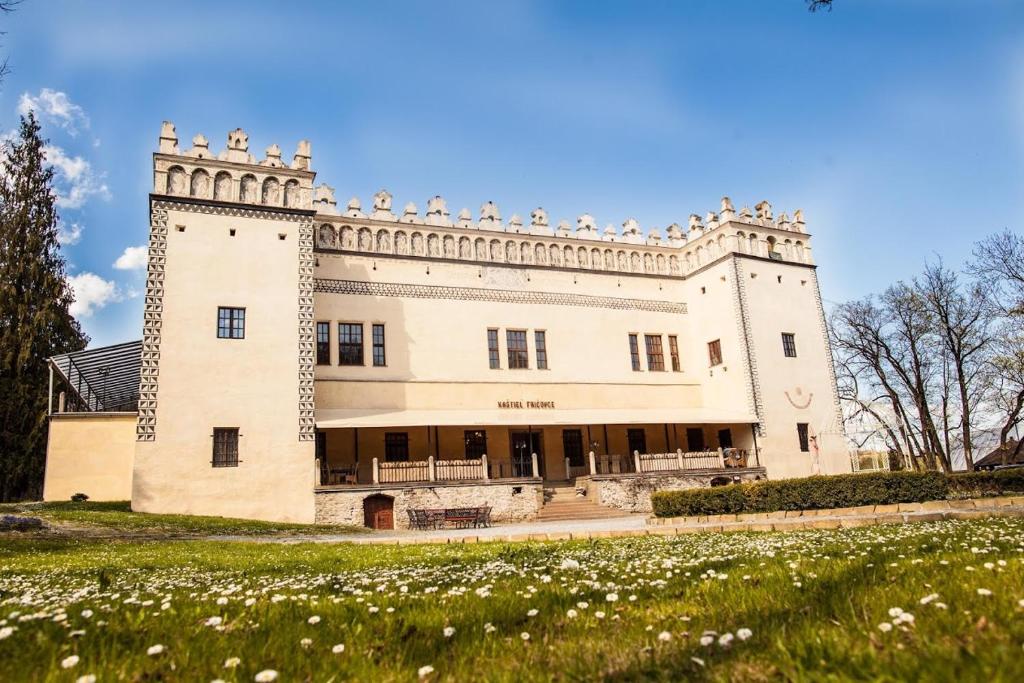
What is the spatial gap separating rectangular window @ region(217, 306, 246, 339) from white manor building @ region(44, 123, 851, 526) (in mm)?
70

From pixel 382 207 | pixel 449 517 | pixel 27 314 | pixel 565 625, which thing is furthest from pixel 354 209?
pixel 565 625

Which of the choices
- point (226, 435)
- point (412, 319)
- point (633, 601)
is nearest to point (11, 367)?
point (226, 435)

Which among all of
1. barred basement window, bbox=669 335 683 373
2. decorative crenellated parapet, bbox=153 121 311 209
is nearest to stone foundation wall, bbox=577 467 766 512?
barred basement window, bbox=669 335 683 373

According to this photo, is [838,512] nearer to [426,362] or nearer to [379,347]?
[426,362]

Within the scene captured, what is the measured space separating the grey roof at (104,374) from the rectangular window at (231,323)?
451cm

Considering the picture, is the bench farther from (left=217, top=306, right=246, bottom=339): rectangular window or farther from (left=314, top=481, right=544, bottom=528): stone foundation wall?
(left=217, top=306, right=246, bottom=339): rectangular window

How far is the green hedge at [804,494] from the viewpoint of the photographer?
1697 centimetres

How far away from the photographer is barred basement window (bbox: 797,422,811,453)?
27.6 m

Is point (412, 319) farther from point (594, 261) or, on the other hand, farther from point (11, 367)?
point (11, 367)

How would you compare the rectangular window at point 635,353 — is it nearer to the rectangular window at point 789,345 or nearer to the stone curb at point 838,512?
the rectangular window at point 789,345

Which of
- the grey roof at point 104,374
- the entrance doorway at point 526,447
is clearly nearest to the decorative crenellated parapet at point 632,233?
the entrance doorway at point 526,447

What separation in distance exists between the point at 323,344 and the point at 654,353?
13558 millimetres

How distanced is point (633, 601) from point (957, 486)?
19.9 metres

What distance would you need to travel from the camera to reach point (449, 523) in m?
20.7
